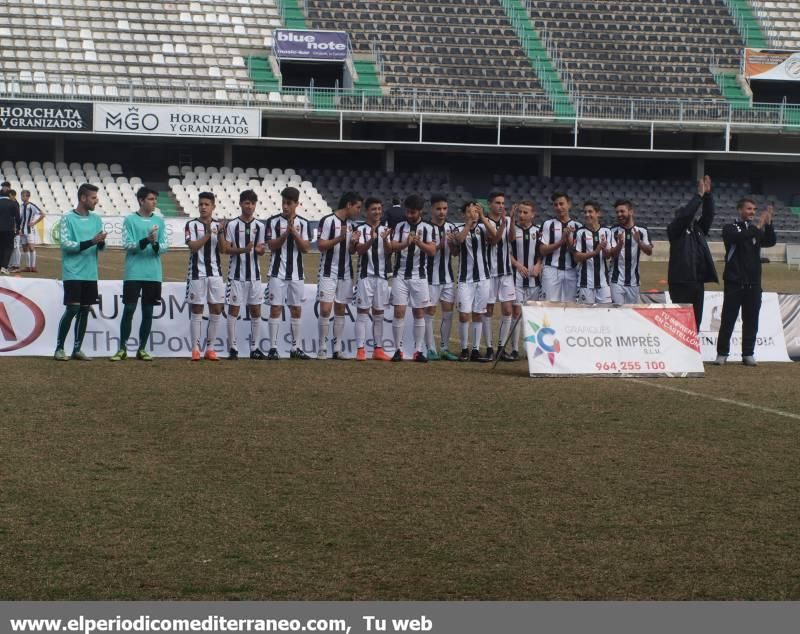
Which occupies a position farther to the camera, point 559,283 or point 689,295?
point 559,283

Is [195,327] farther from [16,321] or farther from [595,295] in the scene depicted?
[595,295]

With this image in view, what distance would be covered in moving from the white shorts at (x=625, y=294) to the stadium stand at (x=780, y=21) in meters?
39.3

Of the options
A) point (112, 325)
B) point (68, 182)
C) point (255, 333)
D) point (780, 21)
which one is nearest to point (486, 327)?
point (255, 333)

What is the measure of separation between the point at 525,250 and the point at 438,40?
118 feet

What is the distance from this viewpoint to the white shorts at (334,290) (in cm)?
1558

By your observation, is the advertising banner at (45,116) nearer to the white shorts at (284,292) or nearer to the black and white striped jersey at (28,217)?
the black and white striped jersey at (28,217)

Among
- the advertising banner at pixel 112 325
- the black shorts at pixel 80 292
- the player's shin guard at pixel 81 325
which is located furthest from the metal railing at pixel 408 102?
the black shorts at pixel 80 292

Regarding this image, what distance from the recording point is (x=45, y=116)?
43.9 meters

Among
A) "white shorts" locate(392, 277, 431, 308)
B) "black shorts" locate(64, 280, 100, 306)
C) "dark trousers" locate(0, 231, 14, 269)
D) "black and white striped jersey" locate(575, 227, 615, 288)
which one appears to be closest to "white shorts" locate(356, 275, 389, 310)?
"white shorts" locate(392, 277, 431, 308)

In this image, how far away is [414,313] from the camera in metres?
15.8

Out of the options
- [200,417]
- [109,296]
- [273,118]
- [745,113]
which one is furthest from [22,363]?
[745,113]

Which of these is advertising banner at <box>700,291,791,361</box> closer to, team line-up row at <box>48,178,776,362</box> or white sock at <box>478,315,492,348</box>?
team line-up row at <box>48,178,776,362</box>

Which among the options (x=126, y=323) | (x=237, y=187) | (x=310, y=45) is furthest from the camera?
(x=310, y=45)
